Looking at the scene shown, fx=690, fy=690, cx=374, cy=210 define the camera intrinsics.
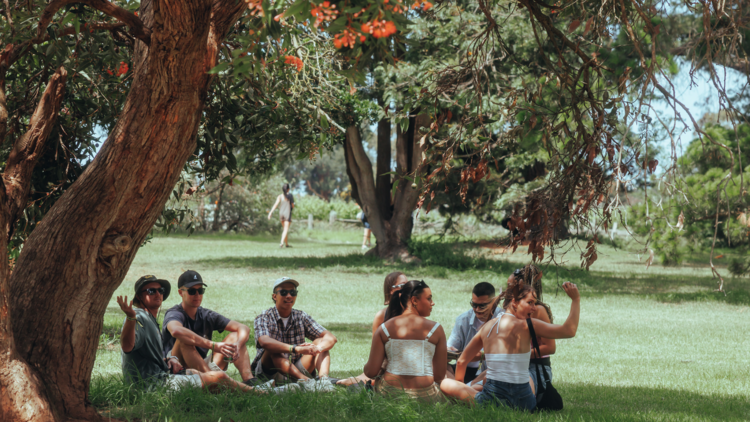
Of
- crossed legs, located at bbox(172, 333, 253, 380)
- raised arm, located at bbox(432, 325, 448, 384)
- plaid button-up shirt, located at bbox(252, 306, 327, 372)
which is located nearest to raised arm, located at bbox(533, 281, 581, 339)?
raised arm, located at bbox(432, 325, 448, 384)

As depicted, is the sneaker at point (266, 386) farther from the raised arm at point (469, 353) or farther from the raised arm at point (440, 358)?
the raised arm at point (469, 353)

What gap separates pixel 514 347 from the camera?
5195 millimetres

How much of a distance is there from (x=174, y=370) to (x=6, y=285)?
6.93ft

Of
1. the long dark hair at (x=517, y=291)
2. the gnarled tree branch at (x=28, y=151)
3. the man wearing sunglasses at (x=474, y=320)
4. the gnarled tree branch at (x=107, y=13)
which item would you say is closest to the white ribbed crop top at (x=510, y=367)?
the long dark hair at (x=517, y=291)

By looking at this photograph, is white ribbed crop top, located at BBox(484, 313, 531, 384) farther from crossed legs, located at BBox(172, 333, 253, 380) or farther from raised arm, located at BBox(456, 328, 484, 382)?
crossed legs, located at BBox(172, 333, 253, 380)

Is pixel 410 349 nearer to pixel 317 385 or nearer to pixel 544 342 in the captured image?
pixel 317 385

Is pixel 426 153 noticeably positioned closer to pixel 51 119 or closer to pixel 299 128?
pixel 299 128

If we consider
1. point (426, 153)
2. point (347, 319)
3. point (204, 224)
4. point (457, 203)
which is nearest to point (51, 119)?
point (426, 153)

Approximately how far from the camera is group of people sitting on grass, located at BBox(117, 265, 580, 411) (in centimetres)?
525

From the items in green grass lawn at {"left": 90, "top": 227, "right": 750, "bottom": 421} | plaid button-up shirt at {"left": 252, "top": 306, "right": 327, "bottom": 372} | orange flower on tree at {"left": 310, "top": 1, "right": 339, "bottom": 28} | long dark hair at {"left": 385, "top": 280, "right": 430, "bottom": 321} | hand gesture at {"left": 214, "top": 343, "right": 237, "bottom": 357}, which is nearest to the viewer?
orange flower on tree at {"left": 310, "top": 1, "right": 339, "bottom": 28}

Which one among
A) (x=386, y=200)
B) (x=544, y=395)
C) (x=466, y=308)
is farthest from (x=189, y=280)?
(x=386, y=200)

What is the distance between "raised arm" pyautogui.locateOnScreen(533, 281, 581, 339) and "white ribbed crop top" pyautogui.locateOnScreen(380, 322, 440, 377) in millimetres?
801

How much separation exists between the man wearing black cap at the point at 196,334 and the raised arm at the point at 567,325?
248cm

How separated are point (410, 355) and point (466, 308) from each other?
741 centimetres
